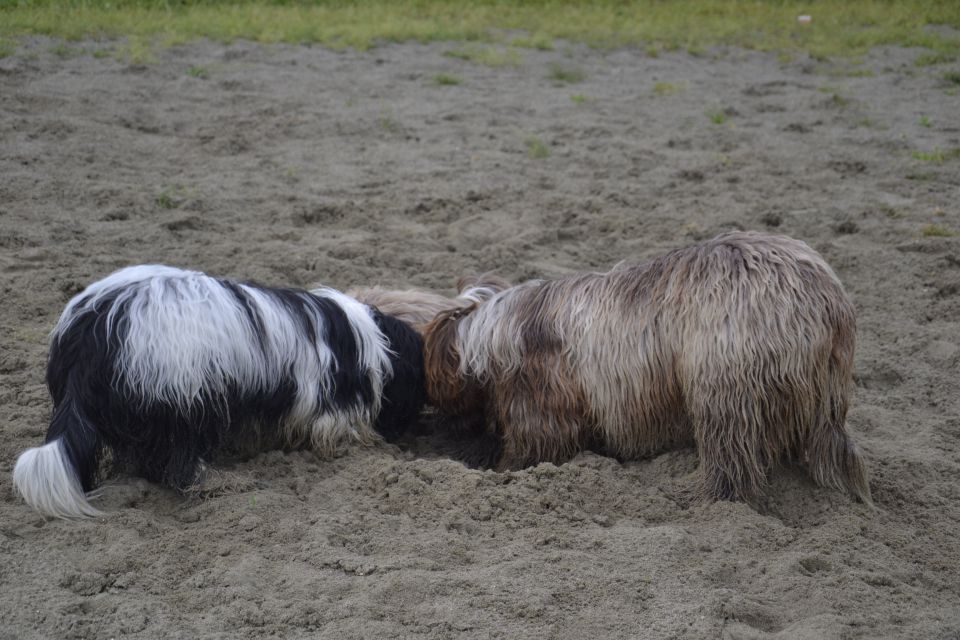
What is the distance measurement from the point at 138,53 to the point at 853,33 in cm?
887

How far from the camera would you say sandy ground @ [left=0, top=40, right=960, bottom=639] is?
3.56 meters

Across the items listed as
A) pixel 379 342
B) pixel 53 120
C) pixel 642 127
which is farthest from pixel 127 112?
pixel 379 342

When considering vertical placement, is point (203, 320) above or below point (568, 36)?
below

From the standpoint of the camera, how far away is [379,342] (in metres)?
4.96

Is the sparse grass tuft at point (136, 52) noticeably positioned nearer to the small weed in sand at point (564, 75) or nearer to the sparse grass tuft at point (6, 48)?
the sparse grass tuft at point (6, 48)

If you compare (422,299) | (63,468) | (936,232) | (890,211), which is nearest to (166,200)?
(422,299)

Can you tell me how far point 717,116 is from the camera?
9.85m

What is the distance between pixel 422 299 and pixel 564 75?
21.6 ft

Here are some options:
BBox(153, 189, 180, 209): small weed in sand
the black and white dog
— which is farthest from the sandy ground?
the black and white dog

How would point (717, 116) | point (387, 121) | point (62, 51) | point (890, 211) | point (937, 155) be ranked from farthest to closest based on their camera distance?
point (62, 51) < point (717, 116) < point (387, 121) < point (937, 155) < point (890, 211)

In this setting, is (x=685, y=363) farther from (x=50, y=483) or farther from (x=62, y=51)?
(x=62, y=51)

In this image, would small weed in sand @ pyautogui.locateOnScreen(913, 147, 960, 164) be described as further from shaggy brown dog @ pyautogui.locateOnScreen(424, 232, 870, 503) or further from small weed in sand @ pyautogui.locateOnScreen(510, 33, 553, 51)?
small weed in sand @ pyautogui.locateOnScreen(510, 33, 553, 51)

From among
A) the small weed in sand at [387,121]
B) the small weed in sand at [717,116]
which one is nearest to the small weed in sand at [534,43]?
the small weed in sand at [717,116]

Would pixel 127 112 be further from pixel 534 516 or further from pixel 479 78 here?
pixel 534 516
